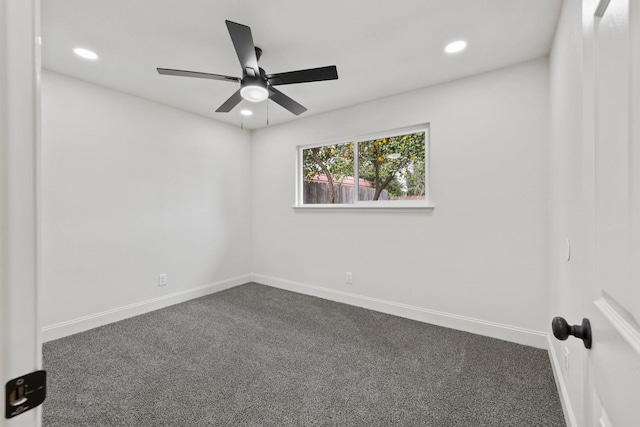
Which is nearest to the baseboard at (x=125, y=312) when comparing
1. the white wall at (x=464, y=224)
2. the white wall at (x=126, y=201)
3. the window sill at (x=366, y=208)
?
the white wall at (x=126, y=201)

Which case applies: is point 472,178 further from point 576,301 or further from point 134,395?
point 134,395

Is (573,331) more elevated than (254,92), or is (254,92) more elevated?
(254,92)

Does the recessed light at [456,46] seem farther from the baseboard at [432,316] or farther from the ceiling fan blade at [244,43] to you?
the baseboard at [432,316]

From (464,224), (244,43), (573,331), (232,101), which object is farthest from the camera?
(464,224)

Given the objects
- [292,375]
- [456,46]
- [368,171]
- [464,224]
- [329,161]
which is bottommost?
[292,375]

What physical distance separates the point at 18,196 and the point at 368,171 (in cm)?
323

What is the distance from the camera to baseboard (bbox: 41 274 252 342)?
263 cm

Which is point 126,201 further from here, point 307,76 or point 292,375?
point 292,375

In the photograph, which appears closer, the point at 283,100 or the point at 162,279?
the point at 283,100

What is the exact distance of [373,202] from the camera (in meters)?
3.44

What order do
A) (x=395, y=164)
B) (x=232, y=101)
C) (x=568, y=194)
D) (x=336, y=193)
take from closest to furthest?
(x=568, y=194) → (x=232, y=101) → (x=395, y=164) → (x=336, y=193)

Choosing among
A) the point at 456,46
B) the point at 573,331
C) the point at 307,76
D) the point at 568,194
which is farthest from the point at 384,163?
the point at 573,331

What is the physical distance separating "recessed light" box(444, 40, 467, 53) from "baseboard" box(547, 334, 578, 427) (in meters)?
2.28

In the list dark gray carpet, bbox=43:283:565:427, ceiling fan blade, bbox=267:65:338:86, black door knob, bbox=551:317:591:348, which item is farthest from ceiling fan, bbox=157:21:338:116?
dark gray carpet, bbox=43:283:565:427
